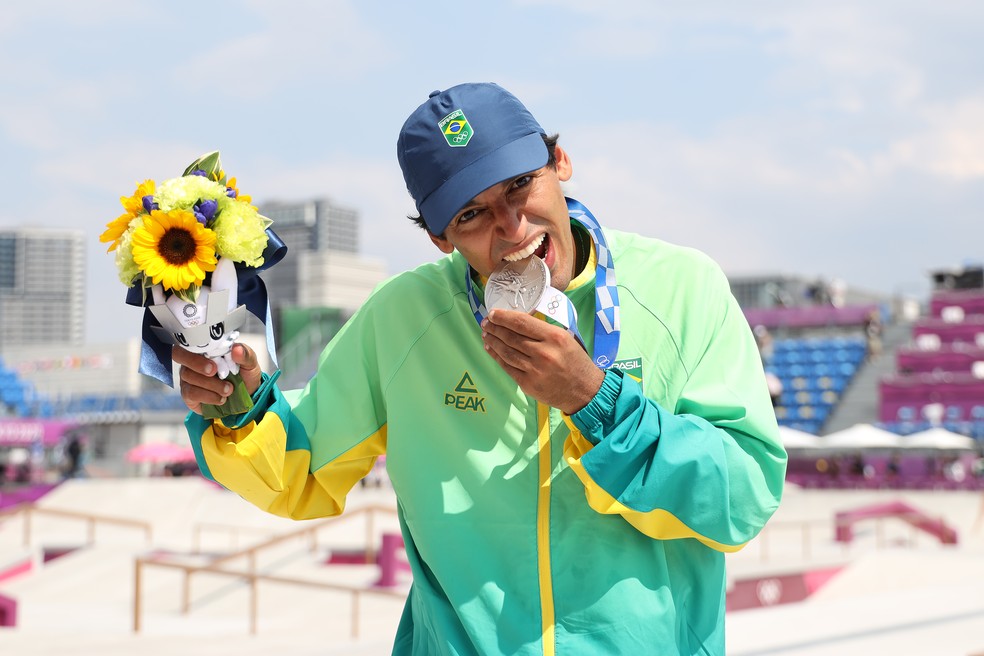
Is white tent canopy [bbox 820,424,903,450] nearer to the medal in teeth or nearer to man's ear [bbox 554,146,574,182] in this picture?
man's ear [bbox 554,146,574,182]

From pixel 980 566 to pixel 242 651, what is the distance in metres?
9.58

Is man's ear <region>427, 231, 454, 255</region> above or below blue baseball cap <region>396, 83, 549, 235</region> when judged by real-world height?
below

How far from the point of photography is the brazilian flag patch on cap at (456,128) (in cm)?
201

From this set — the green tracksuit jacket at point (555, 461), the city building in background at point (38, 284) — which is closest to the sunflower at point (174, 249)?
the green tracksuit jacket at point (555, 461)

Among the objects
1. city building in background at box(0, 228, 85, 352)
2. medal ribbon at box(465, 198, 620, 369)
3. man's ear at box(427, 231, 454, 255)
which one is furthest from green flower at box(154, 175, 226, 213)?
city building in background at box(0, 228, 85, 352)

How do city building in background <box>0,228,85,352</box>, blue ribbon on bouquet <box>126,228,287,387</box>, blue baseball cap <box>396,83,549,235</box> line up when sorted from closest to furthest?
blue baseball cap <box>396,83,549,235</box> → blue ribbon on bouquet <box>126,228,287,387</box> → city building in background <box>0,228,85,352</box>

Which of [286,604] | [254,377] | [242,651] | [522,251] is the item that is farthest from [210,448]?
[286,604]

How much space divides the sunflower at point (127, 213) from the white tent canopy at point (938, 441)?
88.0ft

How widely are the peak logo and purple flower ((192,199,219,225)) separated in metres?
0.55

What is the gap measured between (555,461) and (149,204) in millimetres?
876

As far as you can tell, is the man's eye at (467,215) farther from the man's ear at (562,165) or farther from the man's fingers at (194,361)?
the man's fingers at (194,361)

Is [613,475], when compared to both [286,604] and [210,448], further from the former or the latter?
[286,604]

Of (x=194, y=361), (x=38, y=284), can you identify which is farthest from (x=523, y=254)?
(x=38, y=284)

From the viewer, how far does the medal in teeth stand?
75.7 inches
